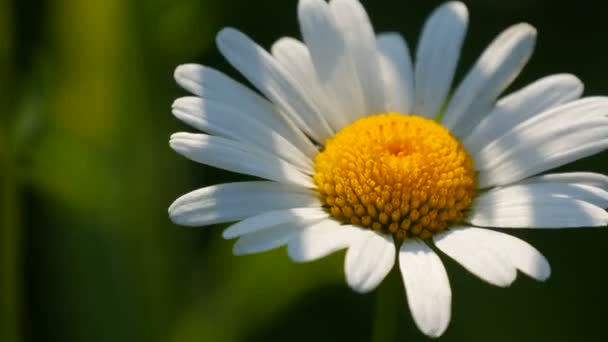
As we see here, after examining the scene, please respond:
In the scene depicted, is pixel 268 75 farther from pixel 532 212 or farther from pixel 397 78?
pixel 532 212

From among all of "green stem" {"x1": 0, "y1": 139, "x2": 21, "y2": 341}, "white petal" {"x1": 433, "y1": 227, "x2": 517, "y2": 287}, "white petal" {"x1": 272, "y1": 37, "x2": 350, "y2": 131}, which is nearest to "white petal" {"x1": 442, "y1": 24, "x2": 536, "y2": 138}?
"white petal" {"x1": 272, "y1": 37, "x2": 350, "y2": 131}

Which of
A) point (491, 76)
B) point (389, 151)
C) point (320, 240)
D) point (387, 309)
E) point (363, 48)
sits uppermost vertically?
point (363, 48)

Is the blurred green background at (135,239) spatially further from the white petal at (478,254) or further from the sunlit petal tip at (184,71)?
the white petal at (478,254)

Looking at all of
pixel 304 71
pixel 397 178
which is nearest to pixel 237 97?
pixel 304 71

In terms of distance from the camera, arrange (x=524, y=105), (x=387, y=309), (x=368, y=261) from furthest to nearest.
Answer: (x=524, y=105), (x=387, y=309), (x=368, y=261)

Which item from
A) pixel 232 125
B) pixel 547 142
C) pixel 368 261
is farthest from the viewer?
pixel 547 142

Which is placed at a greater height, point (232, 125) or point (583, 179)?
point (232, 125)

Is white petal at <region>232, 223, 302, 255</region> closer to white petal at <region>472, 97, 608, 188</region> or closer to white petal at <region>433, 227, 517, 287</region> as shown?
white petal at <region>433, 227, 517, 287</region>
